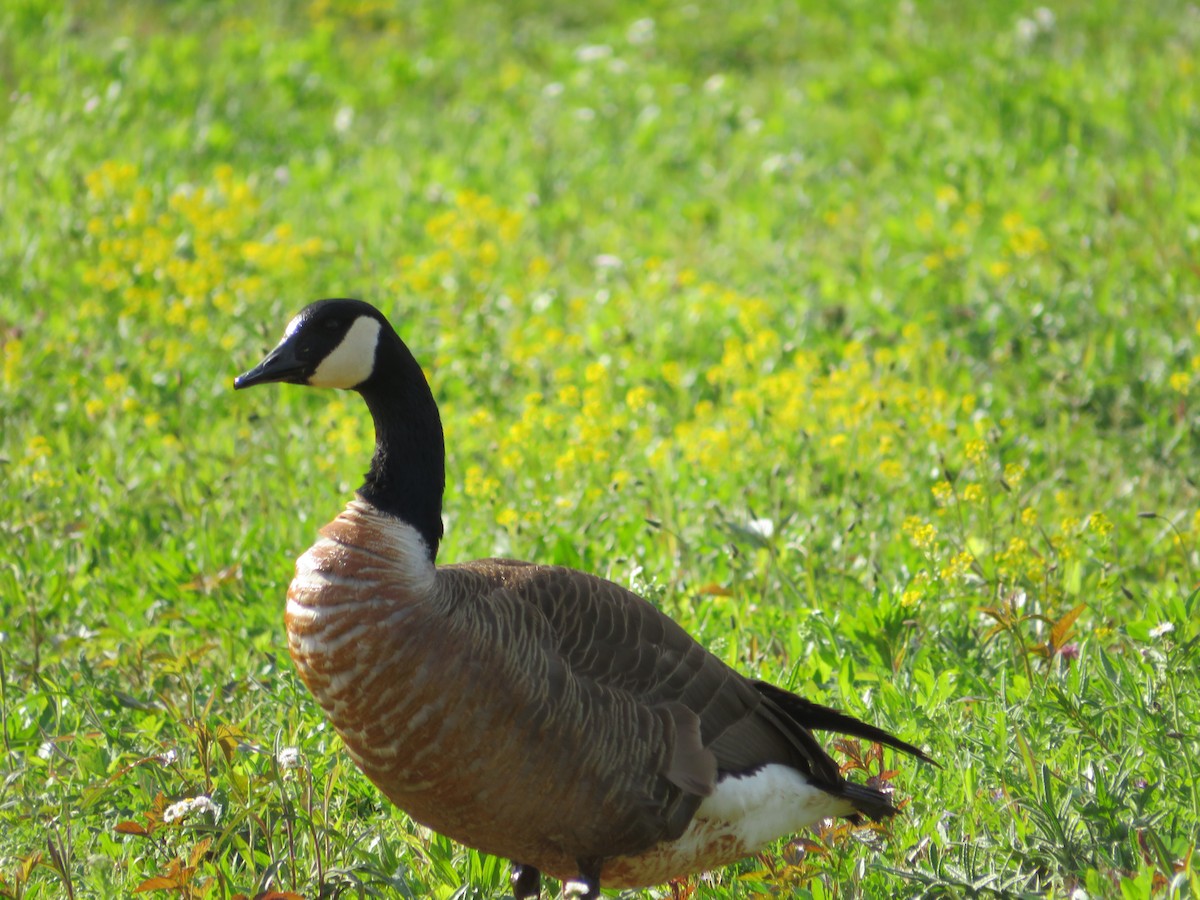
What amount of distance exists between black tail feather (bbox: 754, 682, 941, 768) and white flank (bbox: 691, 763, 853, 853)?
0.39ft

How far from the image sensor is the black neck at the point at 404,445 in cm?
321

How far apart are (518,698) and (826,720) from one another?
2.58 feet

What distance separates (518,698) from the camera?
302cm

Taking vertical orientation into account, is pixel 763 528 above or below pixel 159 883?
below

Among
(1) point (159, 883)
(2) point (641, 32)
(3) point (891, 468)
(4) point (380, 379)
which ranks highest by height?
(4) point (380, 379)

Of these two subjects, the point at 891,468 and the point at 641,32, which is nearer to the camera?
the point at 891,468

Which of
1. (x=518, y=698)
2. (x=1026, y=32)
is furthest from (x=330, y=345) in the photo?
(x=1026, y=32)

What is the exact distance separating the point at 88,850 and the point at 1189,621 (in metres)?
2.79

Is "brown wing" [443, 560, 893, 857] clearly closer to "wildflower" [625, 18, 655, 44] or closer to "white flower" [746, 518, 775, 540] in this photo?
"white flower" [746, 518, 775, 540]

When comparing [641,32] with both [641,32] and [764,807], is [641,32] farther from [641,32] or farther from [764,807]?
[764,807]

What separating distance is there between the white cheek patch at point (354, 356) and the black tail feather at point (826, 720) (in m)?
1.20

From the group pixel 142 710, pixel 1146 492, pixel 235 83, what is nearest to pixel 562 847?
pixel 142 710

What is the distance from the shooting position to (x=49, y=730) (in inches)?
154

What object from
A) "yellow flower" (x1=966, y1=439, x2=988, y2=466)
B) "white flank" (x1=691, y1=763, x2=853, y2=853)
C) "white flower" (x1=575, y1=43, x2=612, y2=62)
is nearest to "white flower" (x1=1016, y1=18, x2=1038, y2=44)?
"white flower" (x1=575, y1=43, x2=612, y2=62)
